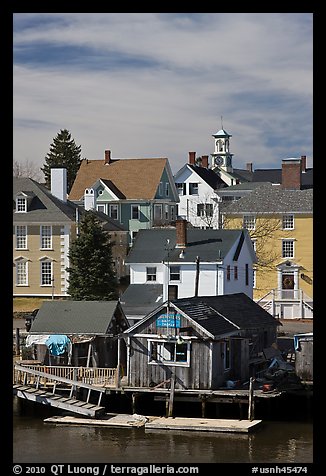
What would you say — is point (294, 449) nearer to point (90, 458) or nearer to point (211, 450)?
point (211, 450)

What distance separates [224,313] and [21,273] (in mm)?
22470

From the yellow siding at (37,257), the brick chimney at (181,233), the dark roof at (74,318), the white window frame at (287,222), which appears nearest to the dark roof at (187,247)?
the brick chimney at (181,233)

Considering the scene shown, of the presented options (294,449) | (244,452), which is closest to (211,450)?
(244,452)

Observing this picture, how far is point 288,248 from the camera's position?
176 ft

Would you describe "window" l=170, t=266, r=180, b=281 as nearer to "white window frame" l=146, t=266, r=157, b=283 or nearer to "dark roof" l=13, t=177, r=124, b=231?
"white window frame" l=146, t=266, r=157, b=283

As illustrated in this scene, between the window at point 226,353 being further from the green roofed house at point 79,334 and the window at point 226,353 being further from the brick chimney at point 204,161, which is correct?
the brick chimney at point 204,161

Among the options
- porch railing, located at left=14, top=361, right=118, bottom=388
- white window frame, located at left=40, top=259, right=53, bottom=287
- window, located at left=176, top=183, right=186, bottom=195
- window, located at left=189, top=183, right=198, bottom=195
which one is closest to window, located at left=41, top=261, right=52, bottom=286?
white window frame, located at left=40, top=259, right=53, bottom=287

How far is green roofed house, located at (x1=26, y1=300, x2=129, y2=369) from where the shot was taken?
3167cm

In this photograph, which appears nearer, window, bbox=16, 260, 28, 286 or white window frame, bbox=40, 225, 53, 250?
window, bbox=16, 260, 28, 286

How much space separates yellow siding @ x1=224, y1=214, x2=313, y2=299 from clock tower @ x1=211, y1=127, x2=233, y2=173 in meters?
45.4

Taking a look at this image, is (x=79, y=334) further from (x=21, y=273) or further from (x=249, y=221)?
(x=249, y=221)

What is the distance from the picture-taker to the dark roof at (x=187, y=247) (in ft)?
143

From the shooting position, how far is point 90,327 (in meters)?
31.9

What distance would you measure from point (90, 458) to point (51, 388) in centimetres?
745
